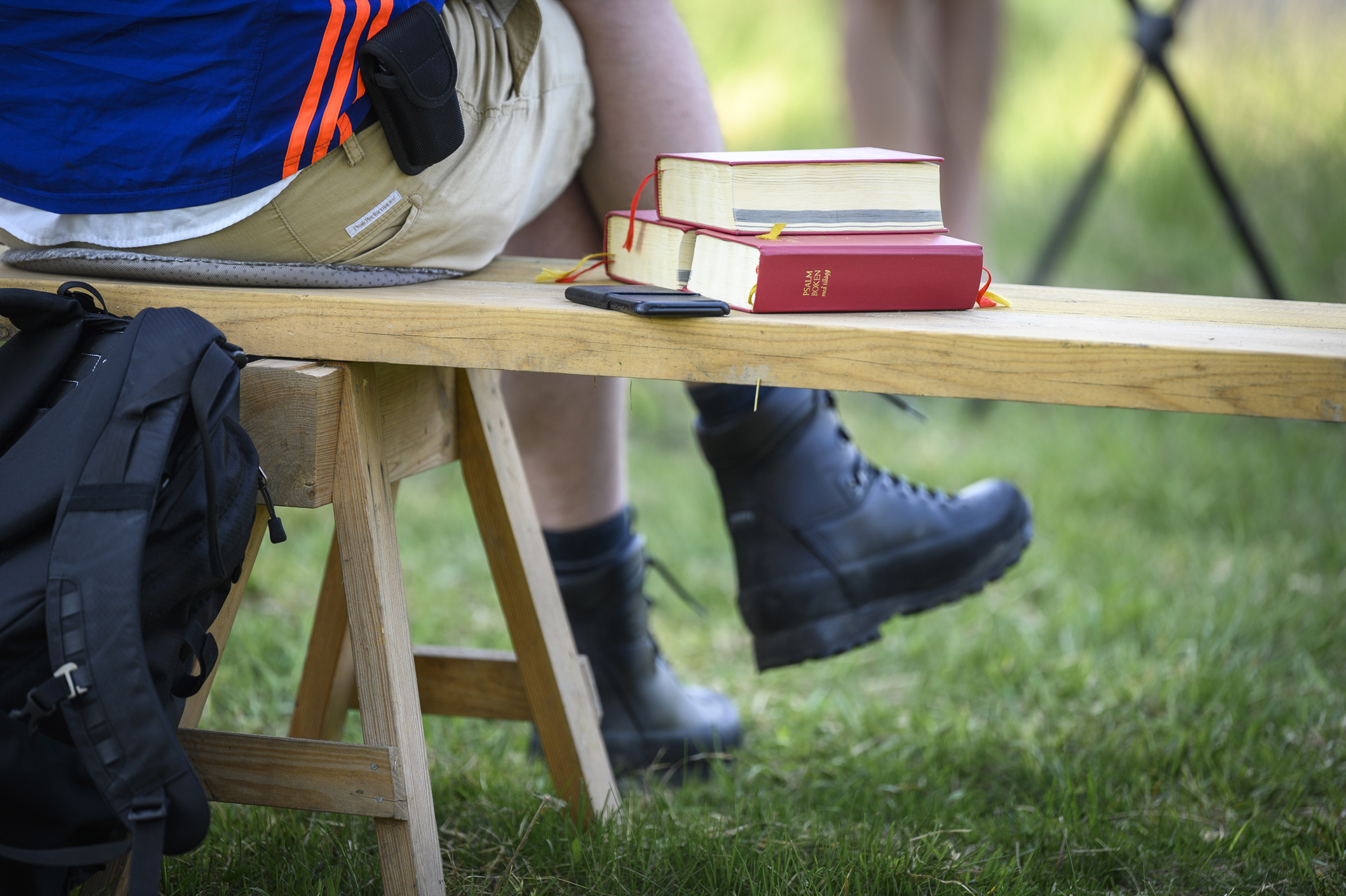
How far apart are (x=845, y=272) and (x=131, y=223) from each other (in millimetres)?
616

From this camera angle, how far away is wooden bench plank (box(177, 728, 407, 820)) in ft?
3.05

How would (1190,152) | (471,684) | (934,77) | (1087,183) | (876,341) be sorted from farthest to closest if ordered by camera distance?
(1190,152) → (934,77) → (1087,183) → (471,684) → (876,341)

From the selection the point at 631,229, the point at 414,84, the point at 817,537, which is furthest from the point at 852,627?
the point at 414,84

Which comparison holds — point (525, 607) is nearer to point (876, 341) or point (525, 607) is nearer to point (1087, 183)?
point (876, 341)

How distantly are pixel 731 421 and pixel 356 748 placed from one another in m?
0.53

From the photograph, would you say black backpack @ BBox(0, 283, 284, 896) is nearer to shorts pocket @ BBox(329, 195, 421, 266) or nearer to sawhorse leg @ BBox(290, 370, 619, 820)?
shorts pocket @ BBox(329, 195, 421, 266)

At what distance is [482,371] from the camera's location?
1160 millimetres

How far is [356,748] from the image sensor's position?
935 millimetres

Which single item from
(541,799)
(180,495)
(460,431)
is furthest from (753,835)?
(180,495)

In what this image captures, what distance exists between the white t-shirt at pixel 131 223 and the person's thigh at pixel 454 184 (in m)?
0.01

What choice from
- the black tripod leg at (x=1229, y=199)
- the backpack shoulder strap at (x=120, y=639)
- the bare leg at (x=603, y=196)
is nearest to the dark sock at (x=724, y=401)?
the bare leg at (x=603, y=196)

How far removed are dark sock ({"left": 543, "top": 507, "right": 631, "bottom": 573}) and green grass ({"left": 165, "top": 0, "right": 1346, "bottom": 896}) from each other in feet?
0.90

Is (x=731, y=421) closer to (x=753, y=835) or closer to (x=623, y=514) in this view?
(x=623, y=514)

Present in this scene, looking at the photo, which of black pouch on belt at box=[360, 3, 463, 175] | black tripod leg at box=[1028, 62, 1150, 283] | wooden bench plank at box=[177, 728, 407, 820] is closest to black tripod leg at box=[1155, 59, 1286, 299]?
black tripod leg at box=[1028, 62, 1150, 283]
